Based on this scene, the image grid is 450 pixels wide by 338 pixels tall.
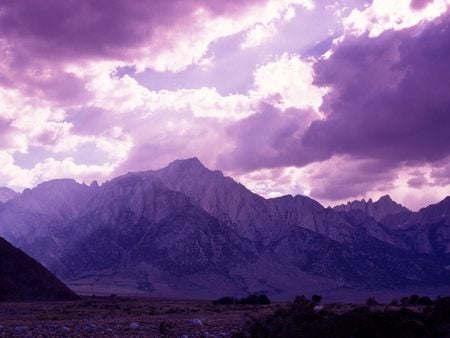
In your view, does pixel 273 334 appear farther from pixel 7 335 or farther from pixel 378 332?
pixel 7 335

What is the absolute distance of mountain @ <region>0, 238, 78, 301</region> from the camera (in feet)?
357

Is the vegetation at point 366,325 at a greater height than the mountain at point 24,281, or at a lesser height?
lesser

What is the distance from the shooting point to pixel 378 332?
23.1 meters

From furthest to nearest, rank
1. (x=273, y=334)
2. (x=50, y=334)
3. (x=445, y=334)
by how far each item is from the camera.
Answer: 1. (x=50, y=334)
2. (x=273, y=334)
3. (x=445, y=334)

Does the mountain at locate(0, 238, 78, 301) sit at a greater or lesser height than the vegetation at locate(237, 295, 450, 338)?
greater

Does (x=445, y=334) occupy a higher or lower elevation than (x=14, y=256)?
lower

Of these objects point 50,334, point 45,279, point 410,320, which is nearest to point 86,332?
point 50,334

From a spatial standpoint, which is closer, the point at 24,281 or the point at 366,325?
the point at 366,325

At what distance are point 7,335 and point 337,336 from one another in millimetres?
19878

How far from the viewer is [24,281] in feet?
378

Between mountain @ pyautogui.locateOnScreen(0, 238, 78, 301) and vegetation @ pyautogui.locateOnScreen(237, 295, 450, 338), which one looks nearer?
vegetation @ pyautogui.locateOnScreen(237, 295, 450, 338)

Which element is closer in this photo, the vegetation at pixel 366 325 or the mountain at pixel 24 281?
the vegetation at pixel 366 325

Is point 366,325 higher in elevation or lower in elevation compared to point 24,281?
lower

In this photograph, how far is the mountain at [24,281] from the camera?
357 feet
